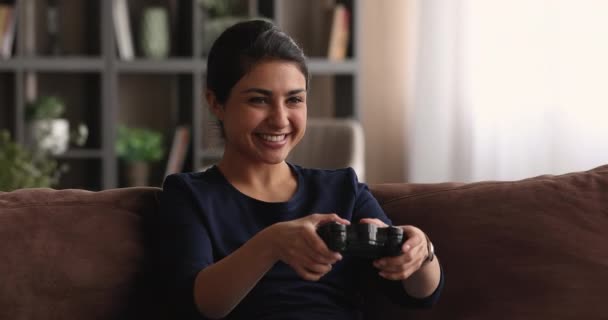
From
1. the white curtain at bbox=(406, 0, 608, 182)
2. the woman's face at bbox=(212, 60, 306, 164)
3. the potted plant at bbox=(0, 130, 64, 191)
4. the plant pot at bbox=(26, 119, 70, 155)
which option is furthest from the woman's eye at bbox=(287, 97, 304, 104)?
the plant pot at bbox=(26, 119, 70, 155)

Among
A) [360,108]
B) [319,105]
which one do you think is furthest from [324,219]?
[319,105]

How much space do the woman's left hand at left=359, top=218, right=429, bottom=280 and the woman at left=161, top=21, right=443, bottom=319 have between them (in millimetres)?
15

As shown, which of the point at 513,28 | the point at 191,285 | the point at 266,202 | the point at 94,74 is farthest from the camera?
the point at 94,74

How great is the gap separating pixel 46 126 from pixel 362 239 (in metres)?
3.51

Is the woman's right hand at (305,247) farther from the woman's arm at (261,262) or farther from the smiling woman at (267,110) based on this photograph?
the smiling woman at (267,110)

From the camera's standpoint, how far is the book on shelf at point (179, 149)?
4762 mm

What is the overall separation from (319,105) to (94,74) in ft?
3.92

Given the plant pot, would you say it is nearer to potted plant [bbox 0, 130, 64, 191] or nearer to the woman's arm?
potted plant [bbox 0, 130, 64, 191]

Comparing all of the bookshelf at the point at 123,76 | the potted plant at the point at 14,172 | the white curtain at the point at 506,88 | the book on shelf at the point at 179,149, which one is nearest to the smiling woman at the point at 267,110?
the potted plant at the point at 14,172

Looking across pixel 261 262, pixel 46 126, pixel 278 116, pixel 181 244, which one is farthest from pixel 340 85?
pixel 261 262

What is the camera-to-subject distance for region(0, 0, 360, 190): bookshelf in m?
4.57

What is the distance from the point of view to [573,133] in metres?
3.86

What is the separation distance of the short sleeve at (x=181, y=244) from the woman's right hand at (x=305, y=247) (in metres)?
0.16

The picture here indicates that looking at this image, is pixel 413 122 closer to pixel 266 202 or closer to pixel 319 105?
pixel 319 105
